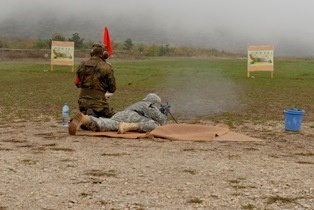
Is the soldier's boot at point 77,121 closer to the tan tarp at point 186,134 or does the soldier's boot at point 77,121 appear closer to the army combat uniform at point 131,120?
the army combat uniform at point 131,120

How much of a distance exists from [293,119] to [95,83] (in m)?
4.16

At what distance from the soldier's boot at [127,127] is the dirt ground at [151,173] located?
0.50m

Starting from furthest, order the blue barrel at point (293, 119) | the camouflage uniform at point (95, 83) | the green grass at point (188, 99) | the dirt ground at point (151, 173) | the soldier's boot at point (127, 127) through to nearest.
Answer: the green grass at point (188, 99) → the blue barrel at point (293, 119) → the camouflage uniform at point (95, 83) → the soldier's boot at point (127, 127) → the dirt ground at point (151, 173)

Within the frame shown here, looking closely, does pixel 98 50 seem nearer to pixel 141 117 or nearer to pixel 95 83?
pixel 95 83

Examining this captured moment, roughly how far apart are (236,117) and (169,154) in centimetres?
613

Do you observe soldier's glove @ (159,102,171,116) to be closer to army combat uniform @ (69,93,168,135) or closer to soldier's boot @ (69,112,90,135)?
army combat uniform @ (69,93,168,135)

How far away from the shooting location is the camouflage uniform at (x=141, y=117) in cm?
1030

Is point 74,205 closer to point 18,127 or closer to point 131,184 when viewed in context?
point 131,184

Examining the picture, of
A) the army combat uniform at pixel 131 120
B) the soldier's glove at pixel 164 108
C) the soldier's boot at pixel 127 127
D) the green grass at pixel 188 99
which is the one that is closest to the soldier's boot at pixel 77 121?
the army combat uniform at pixel 131 120

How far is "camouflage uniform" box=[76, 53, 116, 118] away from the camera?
10.7 meters

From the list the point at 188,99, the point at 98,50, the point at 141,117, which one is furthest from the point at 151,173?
the point at 188,99

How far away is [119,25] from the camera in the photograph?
188 m

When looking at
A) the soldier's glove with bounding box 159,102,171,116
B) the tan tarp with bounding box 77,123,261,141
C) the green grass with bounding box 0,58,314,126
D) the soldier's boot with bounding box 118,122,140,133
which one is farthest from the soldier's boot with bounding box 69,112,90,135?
the green grass with bounding box 0,58,314,126

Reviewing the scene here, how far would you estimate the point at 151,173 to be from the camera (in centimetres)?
688
